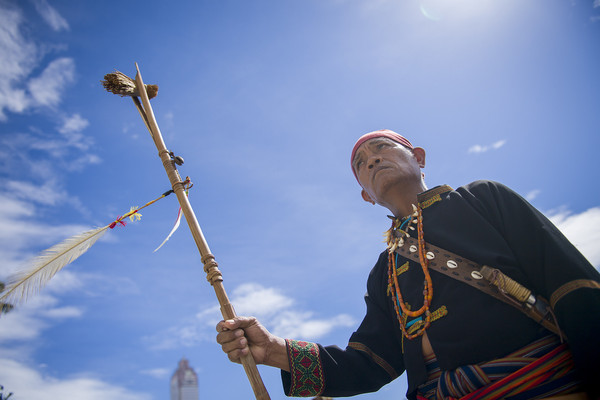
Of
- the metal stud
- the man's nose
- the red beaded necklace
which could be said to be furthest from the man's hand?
the man's nose

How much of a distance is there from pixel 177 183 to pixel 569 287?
2.87 meters

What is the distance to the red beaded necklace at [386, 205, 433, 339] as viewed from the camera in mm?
3059

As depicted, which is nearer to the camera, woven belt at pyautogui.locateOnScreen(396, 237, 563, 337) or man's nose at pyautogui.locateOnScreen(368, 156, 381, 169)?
woven belt at pyautogui.locateOnScreen(396, 237, 563, 337)

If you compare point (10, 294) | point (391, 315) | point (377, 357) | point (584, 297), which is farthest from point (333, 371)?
point (10, 294)

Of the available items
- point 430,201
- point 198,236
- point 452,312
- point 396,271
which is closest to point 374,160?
point 430,201

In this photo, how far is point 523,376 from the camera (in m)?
2.48

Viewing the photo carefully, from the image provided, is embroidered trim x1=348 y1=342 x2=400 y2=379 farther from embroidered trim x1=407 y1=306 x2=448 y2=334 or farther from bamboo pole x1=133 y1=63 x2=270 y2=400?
bamboo pole x1=133 y1=63 x2=270 y2=400

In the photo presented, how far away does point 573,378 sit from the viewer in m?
2.44

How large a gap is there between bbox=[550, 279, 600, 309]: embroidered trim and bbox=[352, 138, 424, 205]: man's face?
1600 mm

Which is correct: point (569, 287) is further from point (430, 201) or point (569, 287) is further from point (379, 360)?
point (379, 360)

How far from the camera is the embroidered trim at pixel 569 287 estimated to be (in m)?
2.40

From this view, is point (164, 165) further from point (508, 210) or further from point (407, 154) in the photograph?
point (508, 210)

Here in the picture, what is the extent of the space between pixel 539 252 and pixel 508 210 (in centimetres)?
41

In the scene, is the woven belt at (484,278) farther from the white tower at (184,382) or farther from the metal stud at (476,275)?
the white tower at (184,382)
